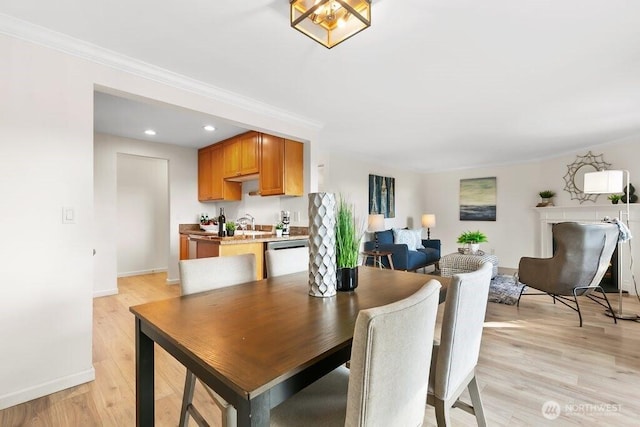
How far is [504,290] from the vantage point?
391 centimetres

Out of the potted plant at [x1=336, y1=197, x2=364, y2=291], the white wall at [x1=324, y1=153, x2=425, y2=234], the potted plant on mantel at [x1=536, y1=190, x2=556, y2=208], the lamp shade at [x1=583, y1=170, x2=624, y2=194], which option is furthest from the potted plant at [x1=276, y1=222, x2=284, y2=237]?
the potted plant on mantel at [x1=536, y1=190, x2=556, y2=208]

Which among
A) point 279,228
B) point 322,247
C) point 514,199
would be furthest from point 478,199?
point 322,247

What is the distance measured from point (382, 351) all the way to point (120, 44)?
2.33 metres

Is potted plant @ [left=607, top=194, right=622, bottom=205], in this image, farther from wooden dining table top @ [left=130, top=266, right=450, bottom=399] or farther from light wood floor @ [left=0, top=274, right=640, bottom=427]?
wooden dining table top @ [left=130, top=266, right=450, bottom=399]

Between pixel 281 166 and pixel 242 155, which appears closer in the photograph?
pixel 281 166

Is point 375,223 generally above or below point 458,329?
above

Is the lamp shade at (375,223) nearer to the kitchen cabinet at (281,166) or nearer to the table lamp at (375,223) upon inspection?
the table lamp at (375,223)

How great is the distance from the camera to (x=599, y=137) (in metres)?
4.14

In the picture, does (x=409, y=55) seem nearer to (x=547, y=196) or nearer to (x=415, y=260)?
(x=415, y=260)

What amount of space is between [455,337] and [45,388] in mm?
2317

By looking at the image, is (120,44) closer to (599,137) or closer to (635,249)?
(599,137)

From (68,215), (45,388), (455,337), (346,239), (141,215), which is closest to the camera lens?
(455,337)

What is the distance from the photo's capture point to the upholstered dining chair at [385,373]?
2.19 feet

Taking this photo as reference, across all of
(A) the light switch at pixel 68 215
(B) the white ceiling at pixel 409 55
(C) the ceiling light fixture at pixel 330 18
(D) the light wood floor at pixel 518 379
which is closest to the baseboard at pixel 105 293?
(D) the light wood floor at pixel 518 379
